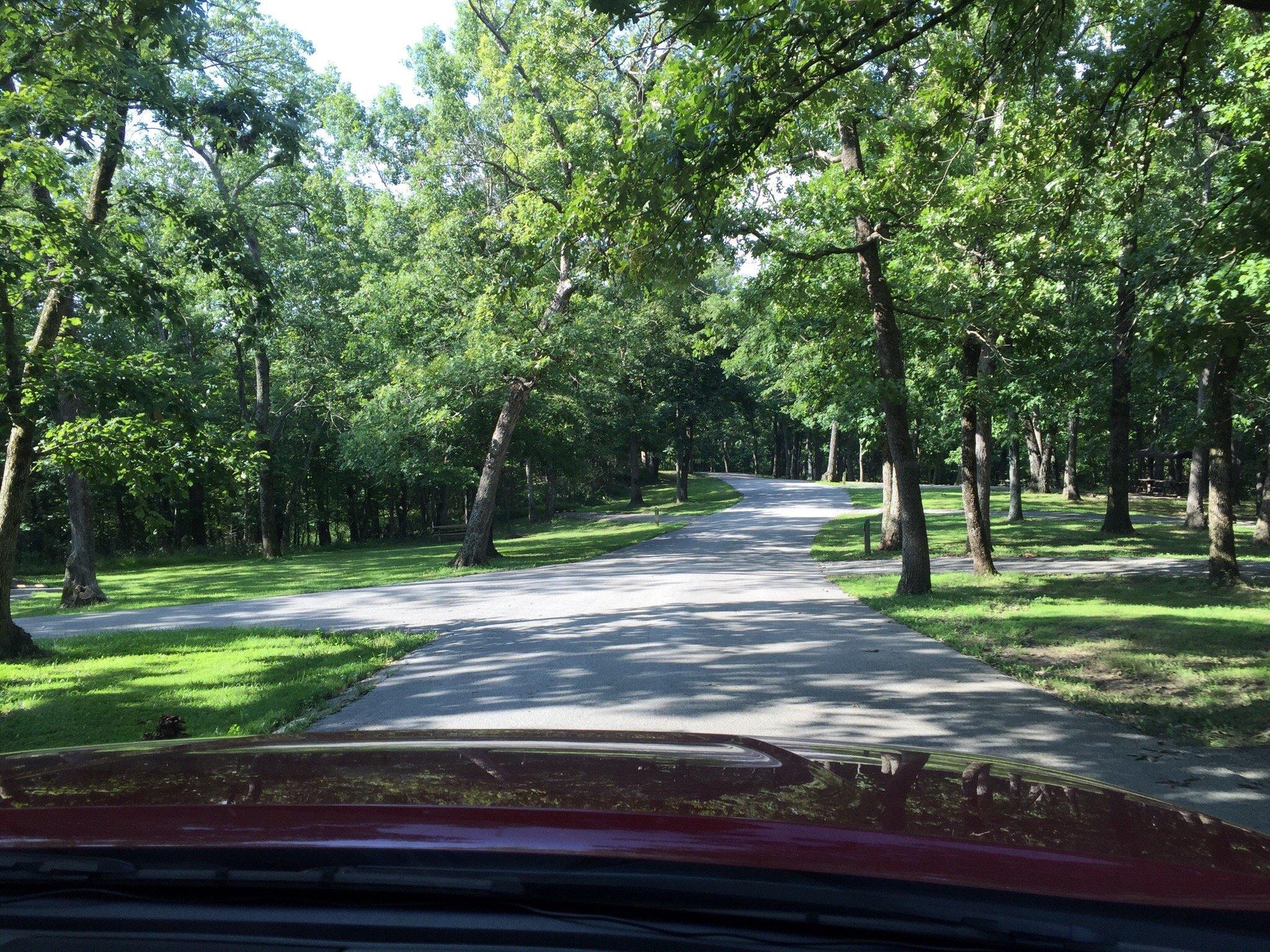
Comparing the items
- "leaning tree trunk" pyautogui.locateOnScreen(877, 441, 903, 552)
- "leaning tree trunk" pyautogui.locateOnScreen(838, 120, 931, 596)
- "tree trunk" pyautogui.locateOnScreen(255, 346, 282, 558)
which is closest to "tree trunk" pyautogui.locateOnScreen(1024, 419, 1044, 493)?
"leaning tree trunk" pyautogui.locateOnScreen(877, 441, 903, 552)

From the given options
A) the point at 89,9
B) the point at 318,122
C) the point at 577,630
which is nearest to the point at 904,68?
the point at 577,630

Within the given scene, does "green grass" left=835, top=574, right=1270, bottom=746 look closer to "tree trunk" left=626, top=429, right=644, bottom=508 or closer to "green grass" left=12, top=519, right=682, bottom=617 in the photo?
"green grass" left=12, top=519, right=682, bottom=617

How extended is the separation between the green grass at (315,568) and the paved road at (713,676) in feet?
10.8

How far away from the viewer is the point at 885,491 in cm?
2562

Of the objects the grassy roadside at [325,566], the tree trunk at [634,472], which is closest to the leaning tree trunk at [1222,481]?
the grassy roadside at [325,566]

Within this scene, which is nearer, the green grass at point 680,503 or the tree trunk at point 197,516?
the tree trunk at point 197,516

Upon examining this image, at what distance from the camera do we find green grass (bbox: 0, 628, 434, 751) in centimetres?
790

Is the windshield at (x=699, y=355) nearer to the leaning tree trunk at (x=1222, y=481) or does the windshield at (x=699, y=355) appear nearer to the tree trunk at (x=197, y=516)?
the leaning tree trunk at (x=1222, y=481)

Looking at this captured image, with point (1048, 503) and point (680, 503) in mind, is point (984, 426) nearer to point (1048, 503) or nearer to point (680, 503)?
point (1048, 503)

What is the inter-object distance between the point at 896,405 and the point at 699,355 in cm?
484

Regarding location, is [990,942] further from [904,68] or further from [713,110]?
[904,68]

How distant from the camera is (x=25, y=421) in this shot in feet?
34.3

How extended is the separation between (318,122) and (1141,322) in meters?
27.7

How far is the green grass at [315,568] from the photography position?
2138 centimetres
